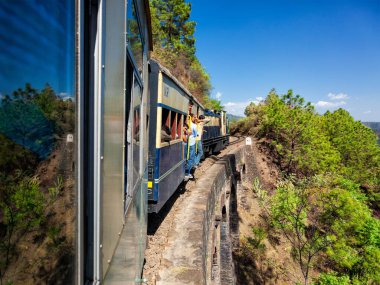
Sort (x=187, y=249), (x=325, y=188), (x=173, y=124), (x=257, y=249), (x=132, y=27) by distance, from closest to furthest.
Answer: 1. (x=132, y=27)
2. (x=187, y=249)
3. (x=173, y=124)
4. (x=325, y=188)
5. (x=257, y=249)

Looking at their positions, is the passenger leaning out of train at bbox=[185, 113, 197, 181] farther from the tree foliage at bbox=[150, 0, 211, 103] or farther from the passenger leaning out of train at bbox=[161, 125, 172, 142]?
the tree foliage at bbox=[150, 0, 211, 103]

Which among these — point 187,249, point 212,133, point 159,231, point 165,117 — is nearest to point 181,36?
point 212,133

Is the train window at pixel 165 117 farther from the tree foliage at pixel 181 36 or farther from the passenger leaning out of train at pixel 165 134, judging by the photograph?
the tree foliage at pixel 181 36

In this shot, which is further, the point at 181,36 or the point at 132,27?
the point at 181,36

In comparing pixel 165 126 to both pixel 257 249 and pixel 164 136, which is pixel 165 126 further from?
pixel 257 249

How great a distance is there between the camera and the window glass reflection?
62cm

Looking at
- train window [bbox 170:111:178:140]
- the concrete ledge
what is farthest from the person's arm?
the concrete ledge

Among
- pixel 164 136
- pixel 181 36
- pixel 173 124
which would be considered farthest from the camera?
pixel 181 36

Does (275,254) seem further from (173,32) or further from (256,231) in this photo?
(173,32)

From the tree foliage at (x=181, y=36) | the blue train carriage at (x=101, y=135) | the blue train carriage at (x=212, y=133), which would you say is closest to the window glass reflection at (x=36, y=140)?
the blue train carriage at (x=101, y=135)

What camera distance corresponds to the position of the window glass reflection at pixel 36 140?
0.62 meters

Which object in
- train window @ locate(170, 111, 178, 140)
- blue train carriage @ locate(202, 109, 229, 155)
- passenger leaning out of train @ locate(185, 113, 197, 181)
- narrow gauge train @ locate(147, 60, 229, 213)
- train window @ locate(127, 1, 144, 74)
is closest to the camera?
train window @ locate(127, 1, 144, 74)

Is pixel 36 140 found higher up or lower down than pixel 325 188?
higher up

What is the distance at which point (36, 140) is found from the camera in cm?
74
